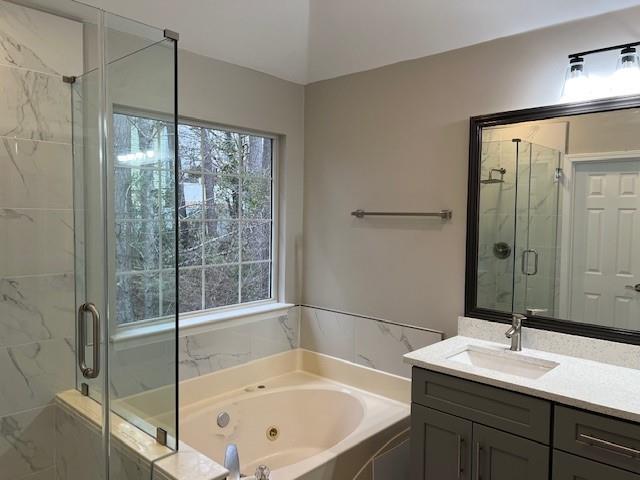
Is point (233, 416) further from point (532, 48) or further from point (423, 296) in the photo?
point (532, 48)

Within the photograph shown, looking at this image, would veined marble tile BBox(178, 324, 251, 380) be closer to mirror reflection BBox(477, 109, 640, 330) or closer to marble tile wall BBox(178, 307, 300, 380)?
marble tile wall BBox(178, 307, 300, 380)

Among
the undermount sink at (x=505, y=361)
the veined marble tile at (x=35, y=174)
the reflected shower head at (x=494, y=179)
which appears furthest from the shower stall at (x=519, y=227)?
the veined marble tile at (x=35, y=174)

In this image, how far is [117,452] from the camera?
73.5 inches

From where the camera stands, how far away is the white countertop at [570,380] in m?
1.58

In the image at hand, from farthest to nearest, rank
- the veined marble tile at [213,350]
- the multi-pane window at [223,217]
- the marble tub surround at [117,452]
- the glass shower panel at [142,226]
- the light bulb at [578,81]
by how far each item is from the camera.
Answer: the multi-pane window at [223,217], the veined marble tile at [213,350], the light bulb at [578,81], the glass shower panel at [142,226], the marble tub surround at [117,452]

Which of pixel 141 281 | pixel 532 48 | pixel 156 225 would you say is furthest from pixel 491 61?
pixel 141 281

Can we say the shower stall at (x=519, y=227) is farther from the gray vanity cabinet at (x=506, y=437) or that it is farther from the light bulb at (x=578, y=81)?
the gray vanity cabinet at (x=506, y=437)

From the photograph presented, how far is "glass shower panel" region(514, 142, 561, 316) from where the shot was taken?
2.18 metres

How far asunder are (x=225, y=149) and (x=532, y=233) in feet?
5.92

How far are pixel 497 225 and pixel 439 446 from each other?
42.7 inches

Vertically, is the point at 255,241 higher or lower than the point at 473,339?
higher

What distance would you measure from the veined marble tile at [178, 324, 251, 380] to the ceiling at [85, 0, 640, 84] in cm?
159

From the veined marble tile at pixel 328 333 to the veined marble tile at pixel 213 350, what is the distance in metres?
0.46

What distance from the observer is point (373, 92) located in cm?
285
